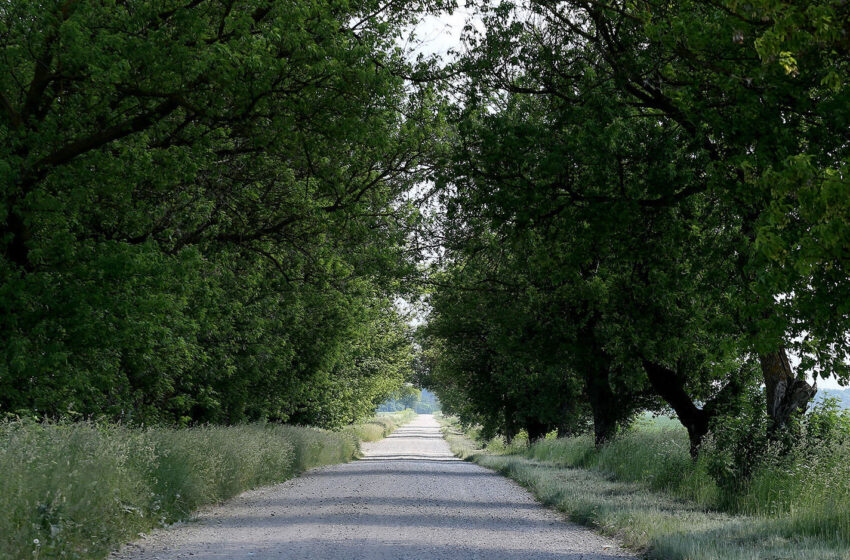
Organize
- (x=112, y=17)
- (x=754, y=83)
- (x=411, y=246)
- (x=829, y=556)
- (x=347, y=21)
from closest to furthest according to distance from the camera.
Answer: (x=829, y=556) < (x=754, y=83) < (x=112, y=17) < (x=347, y=21) < (x=411, y=246)

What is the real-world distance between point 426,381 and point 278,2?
173 ft

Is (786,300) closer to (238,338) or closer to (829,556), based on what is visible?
(829,556)

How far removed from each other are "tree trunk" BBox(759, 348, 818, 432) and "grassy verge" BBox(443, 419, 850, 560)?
4.70 feet

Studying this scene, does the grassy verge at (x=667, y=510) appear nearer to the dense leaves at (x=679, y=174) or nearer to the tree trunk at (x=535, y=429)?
the dense leaves at (x=679, y=174)

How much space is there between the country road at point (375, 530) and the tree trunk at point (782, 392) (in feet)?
15.5

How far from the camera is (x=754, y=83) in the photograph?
34.1 feet

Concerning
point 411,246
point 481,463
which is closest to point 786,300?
point 411,246

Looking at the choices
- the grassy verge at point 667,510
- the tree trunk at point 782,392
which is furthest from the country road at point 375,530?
the tree trunk at point 782,392

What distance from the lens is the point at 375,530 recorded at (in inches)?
482

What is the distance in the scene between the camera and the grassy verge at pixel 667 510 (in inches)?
379

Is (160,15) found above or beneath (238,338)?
above

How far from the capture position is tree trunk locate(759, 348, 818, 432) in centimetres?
1554

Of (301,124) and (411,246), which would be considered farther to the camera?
(411,246)

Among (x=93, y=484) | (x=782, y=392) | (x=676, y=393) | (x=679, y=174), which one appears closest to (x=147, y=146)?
(x=93, y=484)
